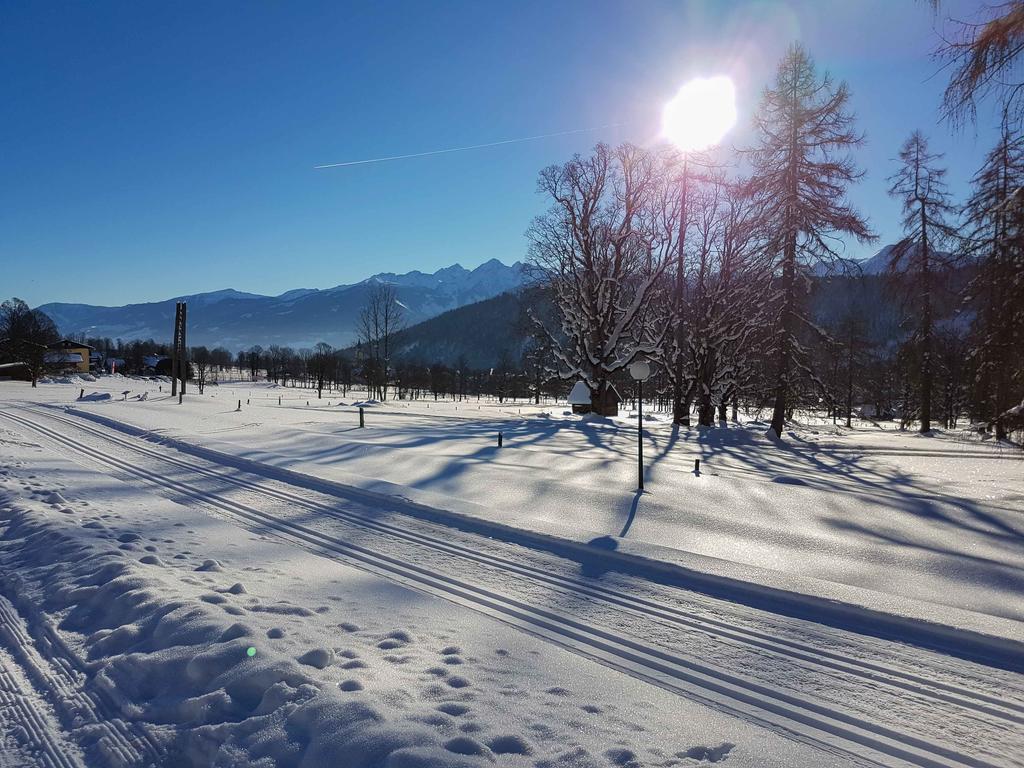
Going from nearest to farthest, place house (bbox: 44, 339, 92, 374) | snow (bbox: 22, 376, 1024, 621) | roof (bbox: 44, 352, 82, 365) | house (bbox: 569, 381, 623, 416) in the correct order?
snow (bbox: 22, 376, 1024, 621), house (bbox: 569, 381, 623, 416), house (bbox: 44, 339, 92, 374), roof (bbox: 44, 352, 82, 365)

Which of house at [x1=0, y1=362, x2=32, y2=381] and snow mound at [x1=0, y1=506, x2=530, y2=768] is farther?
house at [x1=0, y1=362, x2=32, y2=381]

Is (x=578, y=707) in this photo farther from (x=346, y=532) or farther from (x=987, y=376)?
(x=987, y=376)

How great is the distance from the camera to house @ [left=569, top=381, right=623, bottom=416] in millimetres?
29875

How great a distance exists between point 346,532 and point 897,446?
20.3 meters

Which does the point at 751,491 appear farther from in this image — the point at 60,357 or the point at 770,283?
the point at 60,357

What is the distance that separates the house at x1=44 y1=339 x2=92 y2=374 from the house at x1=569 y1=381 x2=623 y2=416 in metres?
82.8

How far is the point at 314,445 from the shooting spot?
1705 centimetres

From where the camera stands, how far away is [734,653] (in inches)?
174

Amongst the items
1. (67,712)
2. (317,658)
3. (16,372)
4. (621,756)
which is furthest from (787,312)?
(16,372)

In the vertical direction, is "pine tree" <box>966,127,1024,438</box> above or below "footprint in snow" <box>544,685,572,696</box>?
above

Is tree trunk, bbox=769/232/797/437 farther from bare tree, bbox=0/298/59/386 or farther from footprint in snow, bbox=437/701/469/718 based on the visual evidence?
bare tree, bbox=0/298/59/386

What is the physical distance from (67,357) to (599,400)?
9589 cm

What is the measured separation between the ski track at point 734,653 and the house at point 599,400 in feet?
74.0

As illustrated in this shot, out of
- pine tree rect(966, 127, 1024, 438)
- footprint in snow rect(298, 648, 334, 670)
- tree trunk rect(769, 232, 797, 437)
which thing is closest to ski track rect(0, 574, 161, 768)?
footprint in snow rect(298, 648, 334, 670)
